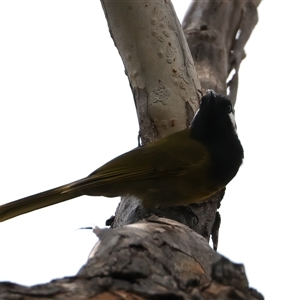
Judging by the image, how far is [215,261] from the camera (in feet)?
6.55

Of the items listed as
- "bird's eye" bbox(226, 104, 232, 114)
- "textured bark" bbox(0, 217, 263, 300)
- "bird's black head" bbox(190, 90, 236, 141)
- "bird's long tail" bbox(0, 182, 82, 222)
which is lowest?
"textured bark" bbox(0, 217, 263, 300)

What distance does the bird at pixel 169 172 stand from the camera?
365 cm

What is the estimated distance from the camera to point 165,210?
3812 millimetres

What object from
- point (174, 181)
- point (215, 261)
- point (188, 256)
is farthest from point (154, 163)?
point (215, 261)

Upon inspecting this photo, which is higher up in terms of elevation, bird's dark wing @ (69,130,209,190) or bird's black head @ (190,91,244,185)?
bird's black head @ (190,91,244,185)

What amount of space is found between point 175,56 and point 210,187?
1.02 m

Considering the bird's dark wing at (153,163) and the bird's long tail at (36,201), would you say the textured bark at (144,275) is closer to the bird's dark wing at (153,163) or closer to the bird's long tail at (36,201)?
the bird's long tail at (36,201)

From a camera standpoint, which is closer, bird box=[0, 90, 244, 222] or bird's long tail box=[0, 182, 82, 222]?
bird's long tail box=[0, 182, 82, 222]

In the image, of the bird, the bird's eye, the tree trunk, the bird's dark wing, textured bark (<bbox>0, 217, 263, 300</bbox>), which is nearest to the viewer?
textured bark (<bbox>0, 217, 263, 300</bbox>)

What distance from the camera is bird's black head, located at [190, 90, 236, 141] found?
3.96 metres

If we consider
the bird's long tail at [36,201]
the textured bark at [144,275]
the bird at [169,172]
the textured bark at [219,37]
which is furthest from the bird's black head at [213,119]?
the textured bark at [144,275]

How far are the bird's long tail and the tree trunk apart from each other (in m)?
0.36

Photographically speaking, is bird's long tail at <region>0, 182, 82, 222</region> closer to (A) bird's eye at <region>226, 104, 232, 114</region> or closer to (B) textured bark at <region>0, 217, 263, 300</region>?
(B) textured bark at <region>0, 217, 263, 300</region>

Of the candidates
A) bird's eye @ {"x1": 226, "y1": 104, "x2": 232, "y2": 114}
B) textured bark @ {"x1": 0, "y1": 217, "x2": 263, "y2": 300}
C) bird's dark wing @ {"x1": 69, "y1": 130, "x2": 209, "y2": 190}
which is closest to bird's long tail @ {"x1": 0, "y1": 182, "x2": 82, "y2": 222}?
bird's dark wing @ {"x1": 69, "y1": 130, "x2": 209, "y2": 190}
